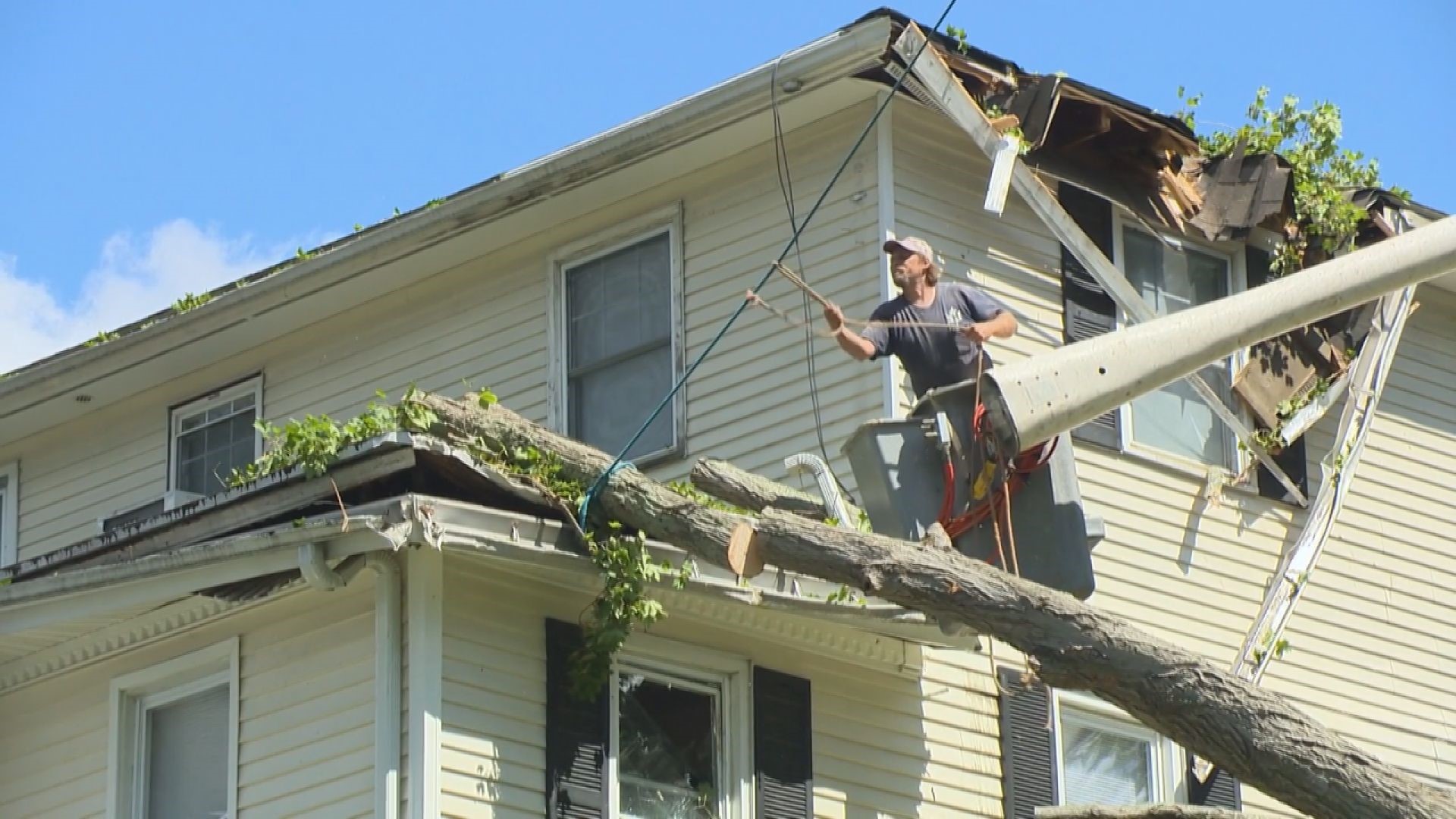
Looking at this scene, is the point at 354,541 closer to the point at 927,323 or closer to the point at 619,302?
the point at 927,323

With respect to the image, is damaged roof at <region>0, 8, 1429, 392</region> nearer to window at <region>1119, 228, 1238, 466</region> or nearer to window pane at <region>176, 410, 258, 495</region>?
window at <region>1119, 228, 1238, 466</region>

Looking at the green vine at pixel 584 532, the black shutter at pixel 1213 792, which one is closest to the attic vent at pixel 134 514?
the green vine at pixel 584 532

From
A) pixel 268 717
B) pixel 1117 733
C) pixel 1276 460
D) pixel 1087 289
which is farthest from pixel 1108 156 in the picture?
pixel 268 717

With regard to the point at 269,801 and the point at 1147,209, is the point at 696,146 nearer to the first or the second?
the point at 1147,209

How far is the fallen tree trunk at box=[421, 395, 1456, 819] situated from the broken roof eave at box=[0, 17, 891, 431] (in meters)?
4.12

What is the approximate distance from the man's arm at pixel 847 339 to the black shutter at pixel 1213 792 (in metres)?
4.42

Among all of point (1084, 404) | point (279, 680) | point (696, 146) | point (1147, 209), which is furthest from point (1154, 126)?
point (279, 680)

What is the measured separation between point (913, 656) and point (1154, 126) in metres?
3.80

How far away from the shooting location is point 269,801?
12.7 m

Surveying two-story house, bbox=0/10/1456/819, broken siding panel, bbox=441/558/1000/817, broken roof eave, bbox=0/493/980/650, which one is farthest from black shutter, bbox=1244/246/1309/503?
broken roof eave, bbox=0/493/980/650

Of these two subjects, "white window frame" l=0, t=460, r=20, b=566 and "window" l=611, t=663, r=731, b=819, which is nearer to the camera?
"window" l=611, t=663, r=731, b=819

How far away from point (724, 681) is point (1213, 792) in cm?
350

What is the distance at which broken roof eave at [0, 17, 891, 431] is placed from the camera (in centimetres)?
1491

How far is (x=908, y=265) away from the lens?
12516 millimetres
